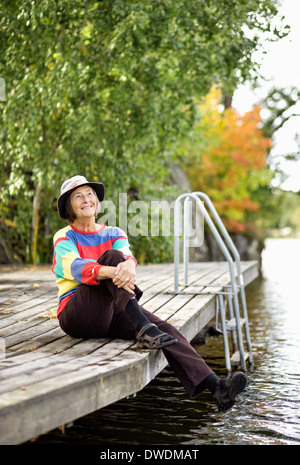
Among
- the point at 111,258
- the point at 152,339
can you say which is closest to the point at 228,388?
the point at 152,339

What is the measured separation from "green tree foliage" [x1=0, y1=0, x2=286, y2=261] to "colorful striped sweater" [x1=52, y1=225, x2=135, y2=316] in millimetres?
4110

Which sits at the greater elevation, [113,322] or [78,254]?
[78,254]

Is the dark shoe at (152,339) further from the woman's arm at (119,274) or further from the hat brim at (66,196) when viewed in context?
the hat brim at (66,196)

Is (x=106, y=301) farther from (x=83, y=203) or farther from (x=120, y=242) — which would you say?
(x=83, y=203)

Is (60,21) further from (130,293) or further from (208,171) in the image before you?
(208,171)

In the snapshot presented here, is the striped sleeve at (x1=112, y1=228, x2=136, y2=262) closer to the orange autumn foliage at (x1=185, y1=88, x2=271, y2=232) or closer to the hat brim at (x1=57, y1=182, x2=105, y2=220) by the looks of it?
the hat brim at (x1=57, y1=182, x2=105, y2=220)

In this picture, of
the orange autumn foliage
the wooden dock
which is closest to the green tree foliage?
the wooden dock

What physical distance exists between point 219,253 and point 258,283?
12.0 ft

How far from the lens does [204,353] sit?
7.82m

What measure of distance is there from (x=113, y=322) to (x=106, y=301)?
0.56 feet

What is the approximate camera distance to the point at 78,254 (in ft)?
13.5

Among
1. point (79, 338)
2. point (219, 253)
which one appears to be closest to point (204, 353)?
point (79, 338)

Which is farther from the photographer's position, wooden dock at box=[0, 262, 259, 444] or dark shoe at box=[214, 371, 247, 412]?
A: dark shoe at box=[214, 371, 247, 412]

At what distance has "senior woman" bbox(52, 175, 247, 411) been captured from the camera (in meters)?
3.91
